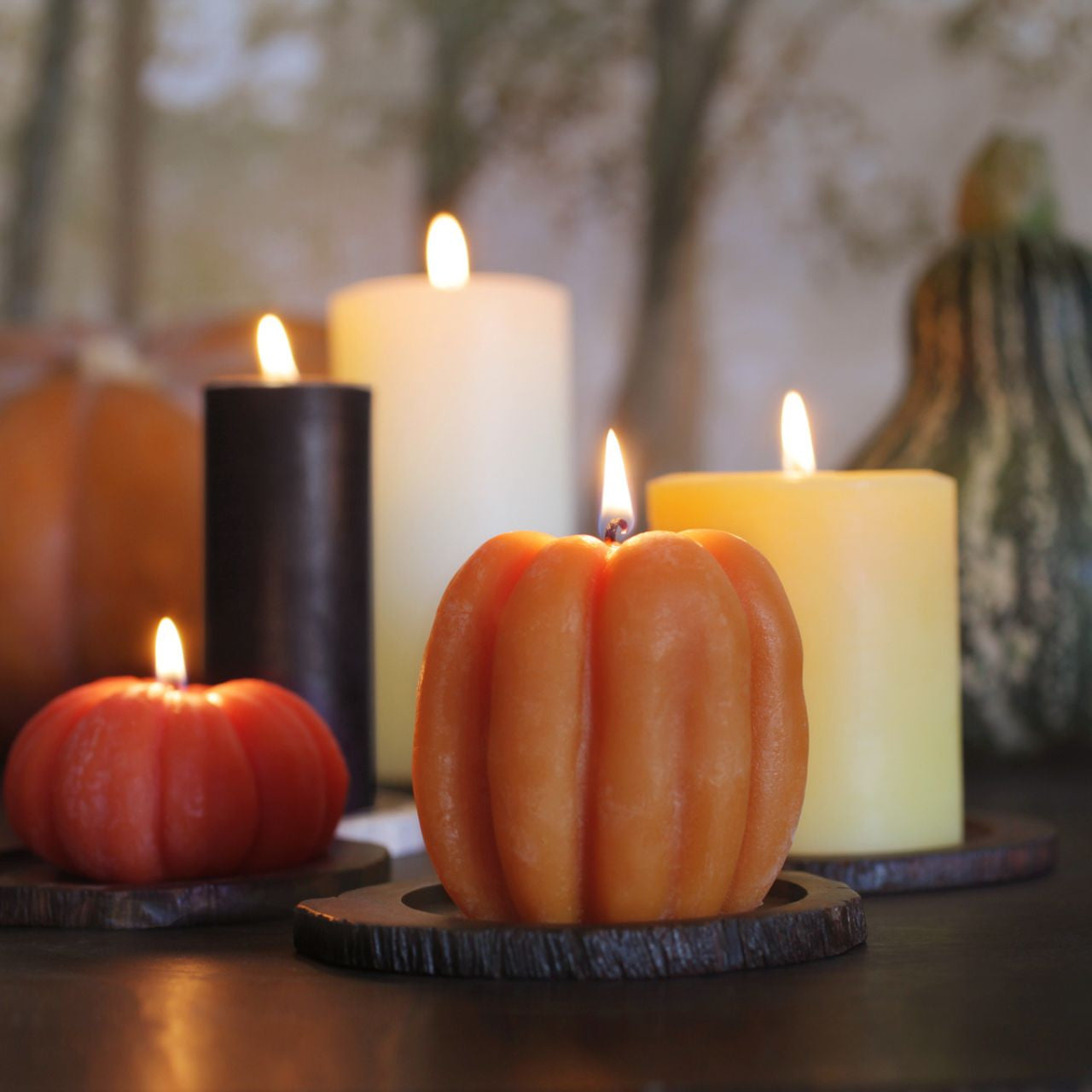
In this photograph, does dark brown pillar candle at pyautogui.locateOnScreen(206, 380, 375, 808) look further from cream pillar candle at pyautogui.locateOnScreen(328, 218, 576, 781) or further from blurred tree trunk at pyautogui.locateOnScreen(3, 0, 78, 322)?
blurred tree trunk at pyautogui.locateOnScreen(3, 0, 78, 322)

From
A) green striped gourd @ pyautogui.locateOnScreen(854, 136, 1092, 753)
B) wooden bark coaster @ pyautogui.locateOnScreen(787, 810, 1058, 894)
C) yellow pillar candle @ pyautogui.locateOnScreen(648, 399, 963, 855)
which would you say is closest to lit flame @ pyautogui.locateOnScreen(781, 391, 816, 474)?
yellow pillar candle @ pyautogui.locateOnScreen(648, 399, 963, 855)

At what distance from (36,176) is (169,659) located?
3.79 ft

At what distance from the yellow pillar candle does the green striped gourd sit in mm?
439

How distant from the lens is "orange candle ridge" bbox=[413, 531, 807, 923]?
0.42 meters

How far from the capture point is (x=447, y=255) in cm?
86

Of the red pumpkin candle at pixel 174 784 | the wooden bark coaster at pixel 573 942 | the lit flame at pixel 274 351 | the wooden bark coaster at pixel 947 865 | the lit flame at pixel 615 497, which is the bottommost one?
the wooden bark coaster at pixel 947 865

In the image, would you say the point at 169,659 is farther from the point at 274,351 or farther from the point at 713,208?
the point at 713,208

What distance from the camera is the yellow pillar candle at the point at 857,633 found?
0.60 metres

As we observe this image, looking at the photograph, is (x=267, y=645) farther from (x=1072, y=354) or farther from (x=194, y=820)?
(x=1072, y=354)

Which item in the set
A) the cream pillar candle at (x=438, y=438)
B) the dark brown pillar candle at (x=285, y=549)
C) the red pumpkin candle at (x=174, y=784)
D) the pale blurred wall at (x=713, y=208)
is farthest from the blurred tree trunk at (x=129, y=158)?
the red pumpkin candle at (x=174, y=784)

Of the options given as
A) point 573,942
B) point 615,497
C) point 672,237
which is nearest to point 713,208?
point 672,237

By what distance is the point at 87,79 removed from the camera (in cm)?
164

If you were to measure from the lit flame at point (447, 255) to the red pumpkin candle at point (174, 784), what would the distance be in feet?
1.09

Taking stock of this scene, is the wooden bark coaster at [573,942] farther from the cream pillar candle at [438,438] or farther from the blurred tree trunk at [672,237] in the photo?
the blurred tree trunk at [672,237]
